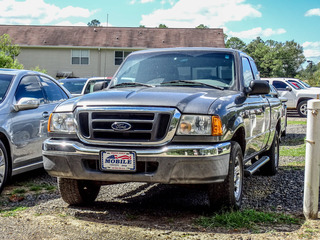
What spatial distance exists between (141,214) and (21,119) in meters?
2.56

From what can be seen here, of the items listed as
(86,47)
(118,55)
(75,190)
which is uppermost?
(86,47)

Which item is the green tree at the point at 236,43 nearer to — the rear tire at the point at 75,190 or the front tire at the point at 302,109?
the front tire at the point at 302,109

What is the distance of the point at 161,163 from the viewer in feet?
14.9

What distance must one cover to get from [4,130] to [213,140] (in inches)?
121

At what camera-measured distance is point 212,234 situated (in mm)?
4355

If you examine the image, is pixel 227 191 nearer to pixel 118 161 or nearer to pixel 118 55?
pixel 118 161

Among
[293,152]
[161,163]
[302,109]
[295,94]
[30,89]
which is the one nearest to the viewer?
[161,163]

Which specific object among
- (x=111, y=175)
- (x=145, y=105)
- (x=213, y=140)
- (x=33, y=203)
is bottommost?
(x=33, y=203)

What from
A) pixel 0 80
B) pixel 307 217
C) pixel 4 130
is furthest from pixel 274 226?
pixel 0 80

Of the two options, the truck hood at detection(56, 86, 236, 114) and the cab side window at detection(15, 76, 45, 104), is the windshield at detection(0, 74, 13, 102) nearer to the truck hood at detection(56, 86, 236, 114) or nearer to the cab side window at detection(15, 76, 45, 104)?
the cab side window at detection(15, 76, 45, 104)

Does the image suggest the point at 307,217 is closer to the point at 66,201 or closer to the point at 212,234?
the point at 212,234

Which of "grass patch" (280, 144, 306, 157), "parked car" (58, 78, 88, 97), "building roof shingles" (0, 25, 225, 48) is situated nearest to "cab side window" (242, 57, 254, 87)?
"grass patch" (280, 144, 306, 157)

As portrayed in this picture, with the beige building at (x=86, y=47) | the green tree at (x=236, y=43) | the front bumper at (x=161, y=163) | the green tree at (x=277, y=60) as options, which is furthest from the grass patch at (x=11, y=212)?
the green tree at (x=236, y=43)

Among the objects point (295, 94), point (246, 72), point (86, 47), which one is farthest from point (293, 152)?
point (86, 47)
